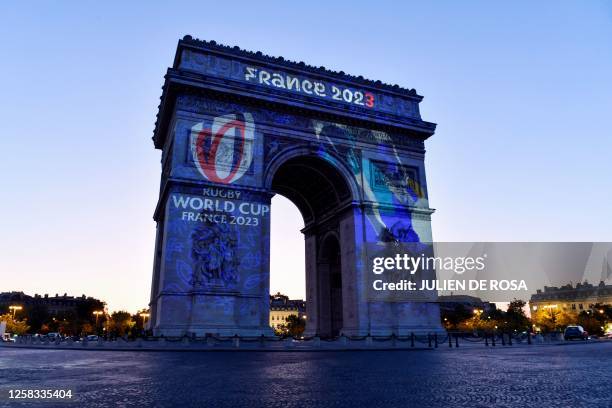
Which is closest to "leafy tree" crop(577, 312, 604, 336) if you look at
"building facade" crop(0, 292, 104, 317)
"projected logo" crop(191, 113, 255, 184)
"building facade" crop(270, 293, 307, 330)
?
"projected logo" crop(191, 113, 255, 184)

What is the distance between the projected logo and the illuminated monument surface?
62 mm

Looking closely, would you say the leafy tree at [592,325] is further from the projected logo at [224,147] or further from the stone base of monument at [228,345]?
the projected logo at [224,147]

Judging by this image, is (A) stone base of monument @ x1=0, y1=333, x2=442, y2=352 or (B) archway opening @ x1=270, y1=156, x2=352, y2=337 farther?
(B) archway opening @ x1=270, y1=156, x2=352, y2=337

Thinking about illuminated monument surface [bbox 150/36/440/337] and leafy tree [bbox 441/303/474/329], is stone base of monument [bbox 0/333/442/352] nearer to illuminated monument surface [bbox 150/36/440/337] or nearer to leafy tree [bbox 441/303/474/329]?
illuminated monument surface [bbox 150/36/440/337]

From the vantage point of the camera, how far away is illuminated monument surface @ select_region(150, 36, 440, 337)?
945 inches

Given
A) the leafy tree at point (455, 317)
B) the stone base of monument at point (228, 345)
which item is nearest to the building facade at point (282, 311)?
the leafy tree at point (455, 317)

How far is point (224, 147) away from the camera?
2639 centimetres

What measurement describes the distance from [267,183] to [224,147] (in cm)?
325

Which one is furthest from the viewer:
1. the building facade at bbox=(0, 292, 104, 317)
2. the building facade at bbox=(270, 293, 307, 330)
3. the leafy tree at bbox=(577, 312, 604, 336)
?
the building facade at bbox=(270, 293, 307, 330)

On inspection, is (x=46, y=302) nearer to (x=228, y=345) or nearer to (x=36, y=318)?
(x=36, y=318)

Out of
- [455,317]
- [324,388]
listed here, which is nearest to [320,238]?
[324,388]

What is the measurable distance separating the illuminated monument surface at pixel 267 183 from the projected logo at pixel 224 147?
0.20 feet

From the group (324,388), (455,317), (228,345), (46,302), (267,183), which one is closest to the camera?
(324,388)

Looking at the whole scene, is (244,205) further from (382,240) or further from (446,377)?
(446,377)
